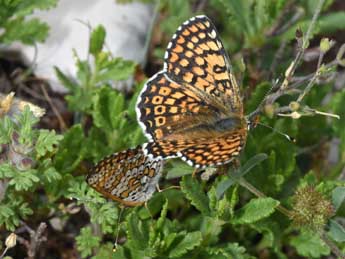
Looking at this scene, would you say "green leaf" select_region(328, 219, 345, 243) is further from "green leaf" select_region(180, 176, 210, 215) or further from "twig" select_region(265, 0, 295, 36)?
"twig" select_region(265, 0, 295, 36)

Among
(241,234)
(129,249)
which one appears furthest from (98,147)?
(241,234)

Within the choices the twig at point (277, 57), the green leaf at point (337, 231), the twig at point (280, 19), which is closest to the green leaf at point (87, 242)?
the green leaf at point (337, 231)

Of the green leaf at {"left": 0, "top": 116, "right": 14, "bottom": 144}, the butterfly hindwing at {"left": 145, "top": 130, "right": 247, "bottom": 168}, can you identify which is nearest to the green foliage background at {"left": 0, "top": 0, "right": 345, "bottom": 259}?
the green leaf at {"left": 0, "top": 116, "right": 14, "bottom": 144}

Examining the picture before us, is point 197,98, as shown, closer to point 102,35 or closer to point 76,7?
point 102,35

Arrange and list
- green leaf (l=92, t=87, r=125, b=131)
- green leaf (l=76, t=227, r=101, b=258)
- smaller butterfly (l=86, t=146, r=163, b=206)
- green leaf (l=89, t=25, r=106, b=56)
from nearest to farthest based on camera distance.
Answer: smaller butterfly (l=86, t=146, r=163, b=206) → green leaf (l=76, t=227, r=101, b=258) → green leaf (l=92, t=87, r=125, b=131) → green leaf (l=89, t=25, r=106, b=56)

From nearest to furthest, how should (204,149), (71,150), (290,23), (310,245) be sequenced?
(204,149), (310,245), (71,150), (290,23)

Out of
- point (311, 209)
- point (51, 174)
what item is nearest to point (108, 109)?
point (51, 174)

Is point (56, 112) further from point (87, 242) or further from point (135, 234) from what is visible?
point (135, 234)
